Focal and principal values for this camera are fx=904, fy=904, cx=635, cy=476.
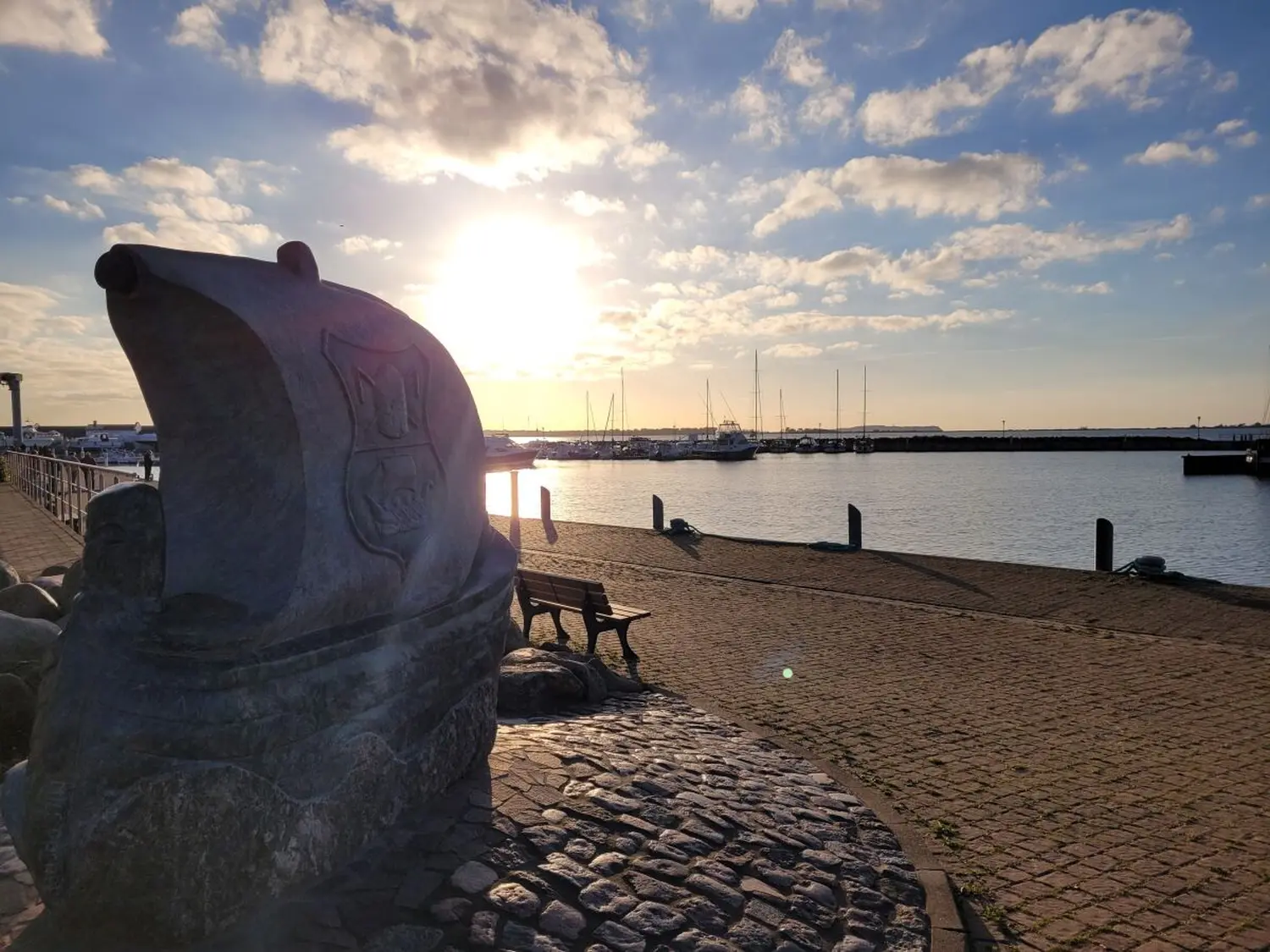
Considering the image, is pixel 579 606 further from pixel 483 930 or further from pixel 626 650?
pixel 483 930

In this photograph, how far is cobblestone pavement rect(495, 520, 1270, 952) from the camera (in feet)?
15.7

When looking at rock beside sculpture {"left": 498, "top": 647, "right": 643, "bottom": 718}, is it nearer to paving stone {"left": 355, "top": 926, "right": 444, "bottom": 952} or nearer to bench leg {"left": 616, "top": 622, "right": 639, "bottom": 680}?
bench leg {"left": 616, "top": 622, "right": 639, "bottom": 680}

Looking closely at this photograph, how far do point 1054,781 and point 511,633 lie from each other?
195 inches

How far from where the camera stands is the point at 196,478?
12.9 feet

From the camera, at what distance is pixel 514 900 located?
3.81 m

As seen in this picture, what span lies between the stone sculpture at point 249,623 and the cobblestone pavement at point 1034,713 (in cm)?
314

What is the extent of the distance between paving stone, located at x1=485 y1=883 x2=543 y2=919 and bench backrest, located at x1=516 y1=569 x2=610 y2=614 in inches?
220

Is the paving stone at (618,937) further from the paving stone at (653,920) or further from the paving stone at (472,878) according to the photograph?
the paving stone at (472,878)

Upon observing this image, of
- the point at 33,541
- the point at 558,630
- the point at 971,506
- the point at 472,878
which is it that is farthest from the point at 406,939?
the point at 971,506

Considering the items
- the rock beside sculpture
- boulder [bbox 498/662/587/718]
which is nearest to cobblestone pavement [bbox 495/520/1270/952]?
the rock beside sculpture

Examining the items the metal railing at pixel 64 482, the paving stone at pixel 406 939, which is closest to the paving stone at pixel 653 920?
the paving stone at pixel 406 939

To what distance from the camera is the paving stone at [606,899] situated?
390 centimetres

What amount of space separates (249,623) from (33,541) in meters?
13.0

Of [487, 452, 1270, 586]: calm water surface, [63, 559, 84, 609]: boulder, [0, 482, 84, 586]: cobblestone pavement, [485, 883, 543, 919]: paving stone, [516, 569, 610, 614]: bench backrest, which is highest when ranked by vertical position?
[63, 559, 84, 609]: boulder
